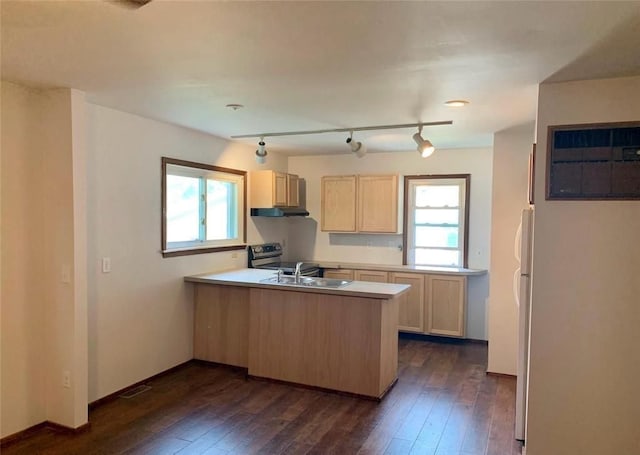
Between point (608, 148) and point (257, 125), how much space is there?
2752 mm

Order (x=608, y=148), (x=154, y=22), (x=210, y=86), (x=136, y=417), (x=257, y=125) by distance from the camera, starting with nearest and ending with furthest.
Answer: (x=154, y=22), (x=608, y=148), (x=210, y=86), (x=136, y=417), (x=257, y=125)

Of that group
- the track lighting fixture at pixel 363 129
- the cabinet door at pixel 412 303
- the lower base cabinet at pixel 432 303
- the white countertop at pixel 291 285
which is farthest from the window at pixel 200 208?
the cabinet door at pixel 412 303

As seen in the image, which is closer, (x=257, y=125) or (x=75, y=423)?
(x=75, y=423)

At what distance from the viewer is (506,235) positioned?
4.16 m

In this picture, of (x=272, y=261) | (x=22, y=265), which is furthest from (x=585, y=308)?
(x=272, y=261)

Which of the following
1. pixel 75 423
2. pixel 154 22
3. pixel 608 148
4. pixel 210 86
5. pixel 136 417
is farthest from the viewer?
pixel 136 417

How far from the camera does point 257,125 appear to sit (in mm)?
4070

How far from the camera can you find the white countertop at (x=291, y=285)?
3.61 m

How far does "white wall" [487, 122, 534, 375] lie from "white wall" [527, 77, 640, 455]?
1532 mm

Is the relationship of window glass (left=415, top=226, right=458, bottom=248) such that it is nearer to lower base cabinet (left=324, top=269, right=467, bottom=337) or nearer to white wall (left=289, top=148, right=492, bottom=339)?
white wall (left=289, top=148, right=492, bottom=339)

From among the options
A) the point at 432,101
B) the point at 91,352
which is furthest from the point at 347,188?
the point at 91,352

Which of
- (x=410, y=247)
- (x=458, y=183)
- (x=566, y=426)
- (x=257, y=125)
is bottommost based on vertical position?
(x=566, y=426)

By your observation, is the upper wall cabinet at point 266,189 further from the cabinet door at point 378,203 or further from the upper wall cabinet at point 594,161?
the upper wall cabinet at point 594,161

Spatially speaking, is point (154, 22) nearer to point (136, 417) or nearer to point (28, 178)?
point (28, 178)
